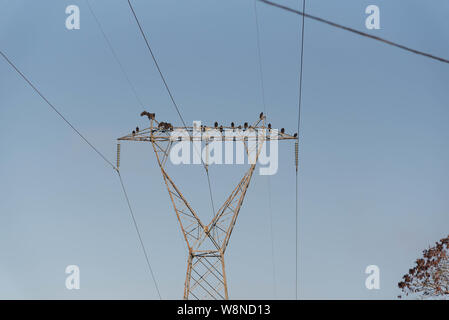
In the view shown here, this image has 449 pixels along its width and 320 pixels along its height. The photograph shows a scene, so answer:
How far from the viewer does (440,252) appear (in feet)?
106

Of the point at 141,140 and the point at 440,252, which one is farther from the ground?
the point at 141,140

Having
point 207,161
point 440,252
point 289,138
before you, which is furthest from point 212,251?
point 440,252
